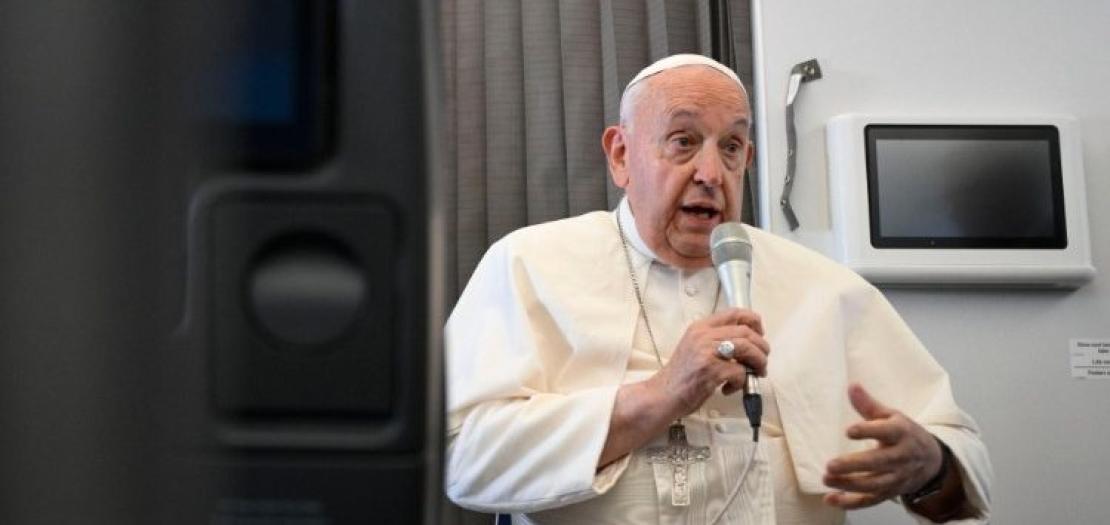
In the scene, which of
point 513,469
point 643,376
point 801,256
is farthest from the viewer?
point 801,256

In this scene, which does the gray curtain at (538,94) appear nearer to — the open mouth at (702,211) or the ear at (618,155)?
the ear at (618,155)

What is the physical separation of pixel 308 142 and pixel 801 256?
2.06 m

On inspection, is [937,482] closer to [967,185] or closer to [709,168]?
[709,168]

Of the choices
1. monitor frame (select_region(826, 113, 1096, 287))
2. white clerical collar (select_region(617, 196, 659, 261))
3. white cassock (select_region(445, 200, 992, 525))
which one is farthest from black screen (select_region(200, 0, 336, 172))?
monitor frame (select_region(826, 113, 1096, 287))

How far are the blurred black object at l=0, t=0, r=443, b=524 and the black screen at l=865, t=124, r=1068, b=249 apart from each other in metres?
2.48

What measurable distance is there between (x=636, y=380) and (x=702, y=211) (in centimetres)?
36

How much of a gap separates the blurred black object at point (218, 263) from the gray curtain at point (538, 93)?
2472 millimetres

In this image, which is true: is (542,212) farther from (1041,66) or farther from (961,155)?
(1041,66)

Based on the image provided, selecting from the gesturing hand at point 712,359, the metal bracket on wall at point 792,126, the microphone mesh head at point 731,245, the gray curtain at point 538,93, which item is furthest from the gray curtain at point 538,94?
the gesturing hand at point 712,359

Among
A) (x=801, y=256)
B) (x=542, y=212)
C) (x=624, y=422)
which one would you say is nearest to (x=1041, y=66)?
(x=801, y=256)

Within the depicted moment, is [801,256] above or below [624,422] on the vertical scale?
above

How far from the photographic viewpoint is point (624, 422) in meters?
1.80

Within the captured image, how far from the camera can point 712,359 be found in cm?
168

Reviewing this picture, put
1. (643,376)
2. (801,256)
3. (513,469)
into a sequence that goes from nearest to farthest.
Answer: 1. (513,469)
2. (643,376)
3. (801,256)
